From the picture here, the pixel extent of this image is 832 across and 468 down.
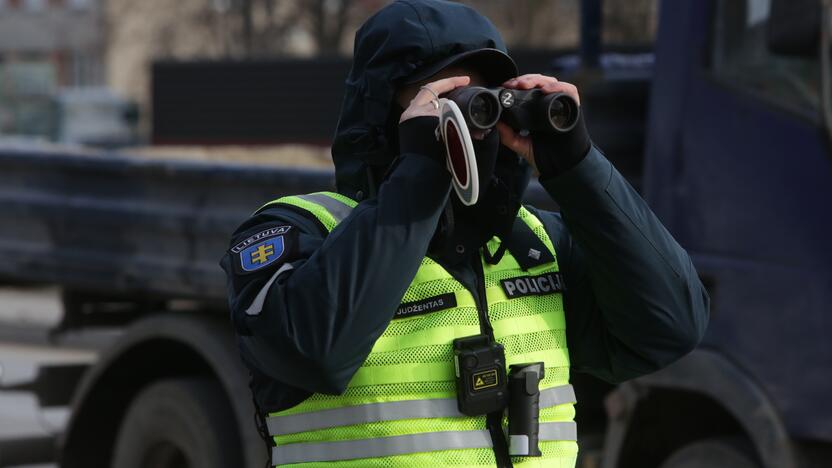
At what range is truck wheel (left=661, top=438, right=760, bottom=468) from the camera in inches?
161

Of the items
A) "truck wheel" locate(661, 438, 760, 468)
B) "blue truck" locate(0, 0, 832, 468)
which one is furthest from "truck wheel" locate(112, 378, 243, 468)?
"truck wheel" locate(661, 438, 760, 468)

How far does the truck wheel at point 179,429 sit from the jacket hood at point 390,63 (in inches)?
→ 94.8

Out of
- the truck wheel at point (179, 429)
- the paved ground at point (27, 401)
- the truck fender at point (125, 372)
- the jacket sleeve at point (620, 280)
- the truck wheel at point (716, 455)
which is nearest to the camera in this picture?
the jacket sleeve at point (620, 280)

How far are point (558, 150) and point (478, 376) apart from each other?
1.23ft

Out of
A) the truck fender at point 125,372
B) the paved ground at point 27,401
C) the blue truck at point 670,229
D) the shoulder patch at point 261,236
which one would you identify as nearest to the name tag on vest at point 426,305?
the shoulder patch at point 261,236

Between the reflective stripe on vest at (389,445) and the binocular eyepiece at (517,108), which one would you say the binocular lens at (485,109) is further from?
the reflective stripe on vest at (389,445)

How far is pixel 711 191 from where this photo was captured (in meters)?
4.11

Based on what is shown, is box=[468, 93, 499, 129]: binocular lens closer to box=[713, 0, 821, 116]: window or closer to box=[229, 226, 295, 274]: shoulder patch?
box=[229, 226, 295, 274]: shoulder patch

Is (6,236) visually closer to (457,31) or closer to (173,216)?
(173,216)

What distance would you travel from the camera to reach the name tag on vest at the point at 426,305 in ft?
7.47

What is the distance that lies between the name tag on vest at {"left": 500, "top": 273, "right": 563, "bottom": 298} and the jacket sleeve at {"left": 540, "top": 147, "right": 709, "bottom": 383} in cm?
6

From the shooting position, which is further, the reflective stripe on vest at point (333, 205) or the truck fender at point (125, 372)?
the truck fender at point (125, 372)

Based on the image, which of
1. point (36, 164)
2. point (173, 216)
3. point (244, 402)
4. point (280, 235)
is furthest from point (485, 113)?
point (36, 164)

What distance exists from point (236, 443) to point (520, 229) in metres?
2.44
